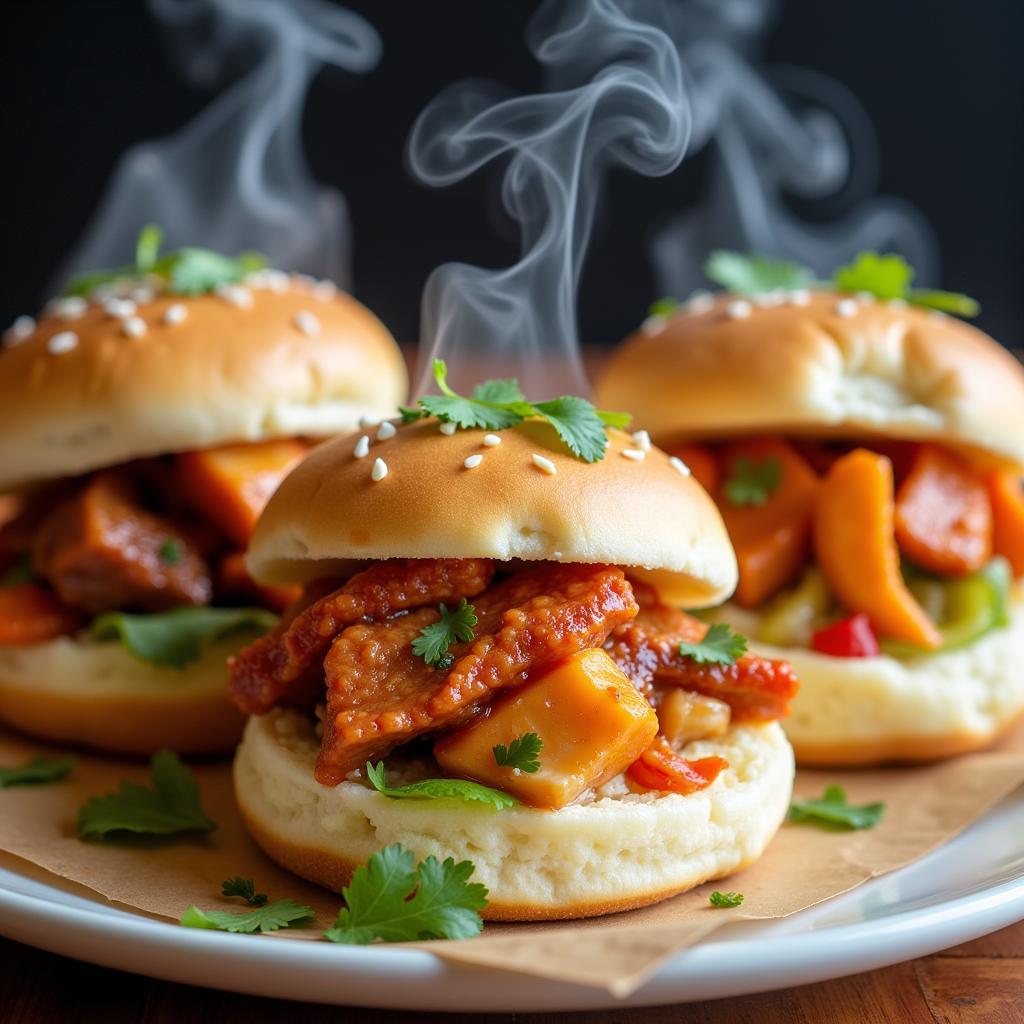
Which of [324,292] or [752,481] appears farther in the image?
[324,292]

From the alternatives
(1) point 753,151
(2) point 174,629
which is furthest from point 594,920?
(1) point 753,151

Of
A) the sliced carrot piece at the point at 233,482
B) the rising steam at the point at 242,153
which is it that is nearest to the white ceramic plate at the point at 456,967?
the sliced carrot piece at the point at 233,482

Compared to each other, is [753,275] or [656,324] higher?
[753,275]

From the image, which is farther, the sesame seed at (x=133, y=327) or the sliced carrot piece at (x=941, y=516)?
the sesame seed at (x=133, y=327)

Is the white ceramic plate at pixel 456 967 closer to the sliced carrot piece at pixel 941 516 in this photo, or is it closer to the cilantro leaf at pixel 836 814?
the cilantro leaf at pixel 836 814

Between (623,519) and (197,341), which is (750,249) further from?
(623,519)

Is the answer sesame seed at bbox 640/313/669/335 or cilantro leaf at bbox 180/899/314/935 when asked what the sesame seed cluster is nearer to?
sesame seed at bbox 640/313/669/335

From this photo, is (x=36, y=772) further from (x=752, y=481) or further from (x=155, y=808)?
(x=752, y=481)
